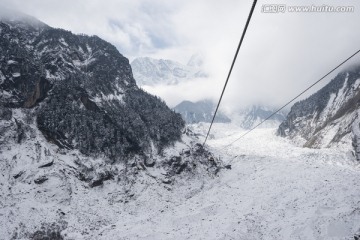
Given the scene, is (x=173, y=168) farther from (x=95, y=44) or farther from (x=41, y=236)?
(x=95, y=44)

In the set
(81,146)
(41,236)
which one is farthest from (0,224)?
(81,146)

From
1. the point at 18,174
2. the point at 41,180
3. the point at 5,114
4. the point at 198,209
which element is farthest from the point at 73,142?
the point at 198,209

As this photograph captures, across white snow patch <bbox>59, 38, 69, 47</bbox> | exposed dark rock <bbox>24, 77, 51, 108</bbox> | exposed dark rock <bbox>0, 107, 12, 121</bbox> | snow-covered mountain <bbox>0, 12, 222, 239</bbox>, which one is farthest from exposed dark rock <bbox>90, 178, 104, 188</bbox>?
white snow patch <bbox>59, 38, 69, 47</bbox>

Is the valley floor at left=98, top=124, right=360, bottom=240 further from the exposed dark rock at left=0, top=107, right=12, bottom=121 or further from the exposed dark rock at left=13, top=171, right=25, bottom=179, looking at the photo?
the exposed dark rock at left=0, top=107, right=12, bottom=121

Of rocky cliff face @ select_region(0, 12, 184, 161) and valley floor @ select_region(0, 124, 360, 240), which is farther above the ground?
rocky cliff face @ select_region(0, 12, 184, 161)

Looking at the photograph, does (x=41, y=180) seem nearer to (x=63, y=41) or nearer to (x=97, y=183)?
(x=97, y=183)

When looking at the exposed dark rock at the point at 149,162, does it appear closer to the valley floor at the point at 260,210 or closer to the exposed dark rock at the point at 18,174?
the valley floor at the point at 260,210

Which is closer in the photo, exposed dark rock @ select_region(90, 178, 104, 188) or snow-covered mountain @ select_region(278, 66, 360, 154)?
exposed dark rock @ select_region(90, 178, 104, 188)
